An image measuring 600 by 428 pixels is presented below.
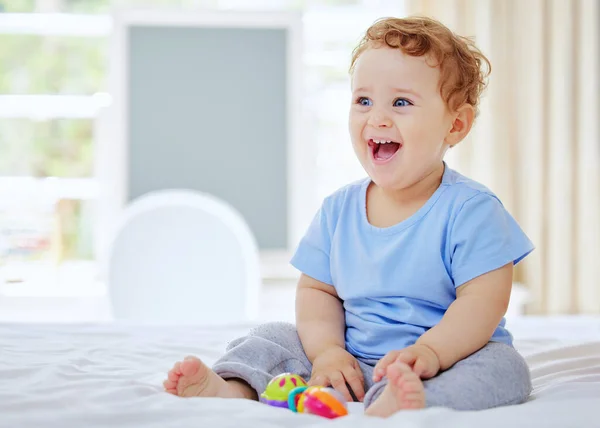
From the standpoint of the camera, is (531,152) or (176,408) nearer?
(176,408)

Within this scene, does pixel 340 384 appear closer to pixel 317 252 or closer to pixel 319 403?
pixel 319 403

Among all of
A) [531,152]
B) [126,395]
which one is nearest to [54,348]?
[126,395]

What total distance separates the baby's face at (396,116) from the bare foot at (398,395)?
0.39 meters

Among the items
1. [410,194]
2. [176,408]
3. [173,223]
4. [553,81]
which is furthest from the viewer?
[553,81]

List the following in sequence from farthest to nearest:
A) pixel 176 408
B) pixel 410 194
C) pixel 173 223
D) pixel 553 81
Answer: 1. pixel 553 81
2. pixel 173 223
3. pixel 410 194
4. pixel 176 408

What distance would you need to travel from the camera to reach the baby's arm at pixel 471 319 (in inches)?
42.1

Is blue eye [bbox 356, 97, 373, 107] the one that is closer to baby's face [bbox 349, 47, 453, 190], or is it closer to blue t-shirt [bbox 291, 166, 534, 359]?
baby's face [bbox 349, 47, 453, 190]

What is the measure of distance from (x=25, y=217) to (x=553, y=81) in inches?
83.0

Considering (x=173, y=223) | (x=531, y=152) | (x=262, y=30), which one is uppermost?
(x=262, y=30)

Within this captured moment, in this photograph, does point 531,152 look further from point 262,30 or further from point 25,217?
point 25,217

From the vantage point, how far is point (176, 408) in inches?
35.9

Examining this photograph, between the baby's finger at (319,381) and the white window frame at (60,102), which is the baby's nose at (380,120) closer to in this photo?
the baby's finger at (319,381)

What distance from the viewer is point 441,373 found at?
1.05 m

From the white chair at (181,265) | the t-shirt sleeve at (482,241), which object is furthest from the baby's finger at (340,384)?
the white chair at (181,265)
